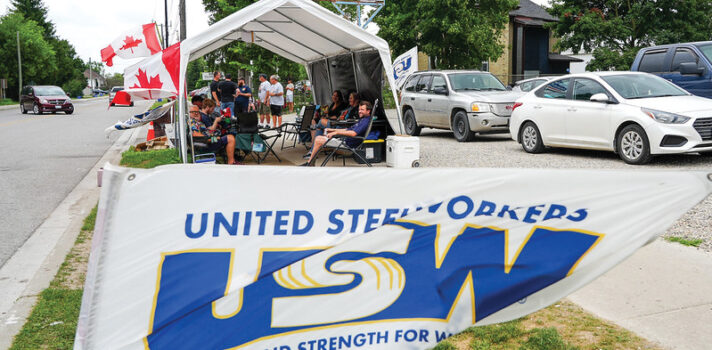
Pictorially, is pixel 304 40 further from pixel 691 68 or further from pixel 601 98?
pixel 691 68

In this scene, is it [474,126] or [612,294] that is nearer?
[612,294]

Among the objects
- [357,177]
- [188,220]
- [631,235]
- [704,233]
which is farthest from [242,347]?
[704,233]

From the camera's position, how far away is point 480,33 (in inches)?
1223

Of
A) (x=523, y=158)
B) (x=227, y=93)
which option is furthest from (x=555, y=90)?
(x=227, y=93)

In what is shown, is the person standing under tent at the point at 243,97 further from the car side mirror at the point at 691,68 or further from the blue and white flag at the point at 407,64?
the car side mirror at the point at 691,68

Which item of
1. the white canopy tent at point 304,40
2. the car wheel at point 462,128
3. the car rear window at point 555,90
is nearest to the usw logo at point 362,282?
the white canopy tent at point 304,40

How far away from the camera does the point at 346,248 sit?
2514 mm

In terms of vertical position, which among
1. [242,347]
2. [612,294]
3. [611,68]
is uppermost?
[611,68]

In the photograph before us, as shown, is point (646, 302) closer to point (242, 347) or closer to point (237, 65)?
point (242, 347)

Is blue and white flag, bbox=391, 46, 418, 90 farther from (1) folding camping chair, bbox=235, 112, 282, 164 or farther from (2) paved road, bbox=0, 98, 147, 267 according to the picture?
(1) folding camping chair, bbox=235, 112, 282, 164

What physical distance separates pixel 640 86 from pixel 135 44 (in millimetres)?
9506

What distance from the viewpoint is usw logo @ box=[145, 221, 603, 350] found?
2.40 meters

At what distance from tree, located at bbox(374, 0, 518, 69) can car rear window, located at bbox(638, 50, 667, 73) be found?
54.1 ft

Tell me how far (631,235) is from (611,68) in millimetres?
29107
